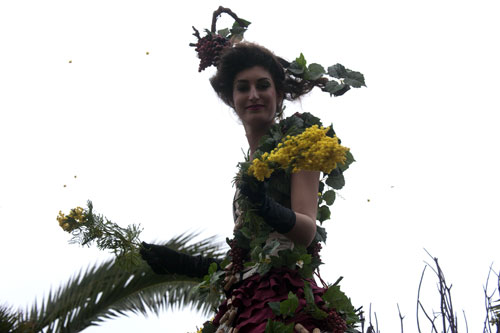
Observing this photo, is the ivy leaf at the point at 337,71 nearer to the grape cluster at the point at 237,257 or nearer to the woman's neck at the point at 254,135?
the woman's neck at the point at 254,135

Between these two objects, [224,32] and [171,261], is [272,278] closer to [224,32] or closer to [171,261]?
[171,261]

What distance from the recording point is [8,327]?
17.5 ft

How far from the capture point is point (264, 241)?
2.20 meters

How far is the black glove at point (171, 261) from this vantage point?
8.16ft

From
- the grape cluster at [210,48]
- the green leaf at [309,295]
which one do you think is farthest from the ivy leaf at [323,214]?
the grape cluster at [210,48]

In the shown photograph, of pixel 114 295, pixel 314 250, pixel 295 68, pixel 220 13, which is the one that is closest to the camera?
pixel 314 250

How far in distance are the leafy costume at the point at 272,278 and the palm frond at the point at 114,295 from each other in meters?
3.33

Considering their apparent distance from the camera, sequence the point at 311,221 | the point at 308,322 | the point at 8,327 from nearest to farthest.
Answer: the point at 308,322, the point at 311,221, the point at 8,327

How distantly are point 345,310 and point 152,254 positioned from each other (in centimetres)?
83

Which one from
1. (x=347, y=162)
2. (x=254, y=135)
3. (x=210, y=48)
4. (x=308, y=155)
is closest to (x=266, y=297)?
(x=308, y=155)

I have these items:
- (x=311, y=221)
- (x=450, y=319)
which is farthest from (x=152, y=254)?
(x=450, y=319)

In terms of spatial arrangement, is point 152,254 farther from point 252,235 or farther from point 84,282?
point 84,282

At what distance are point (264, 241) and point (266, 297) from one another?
0.73ft

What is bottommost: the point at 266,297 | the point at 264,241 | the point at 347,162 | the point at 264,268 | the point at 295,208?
the point at 266,297
